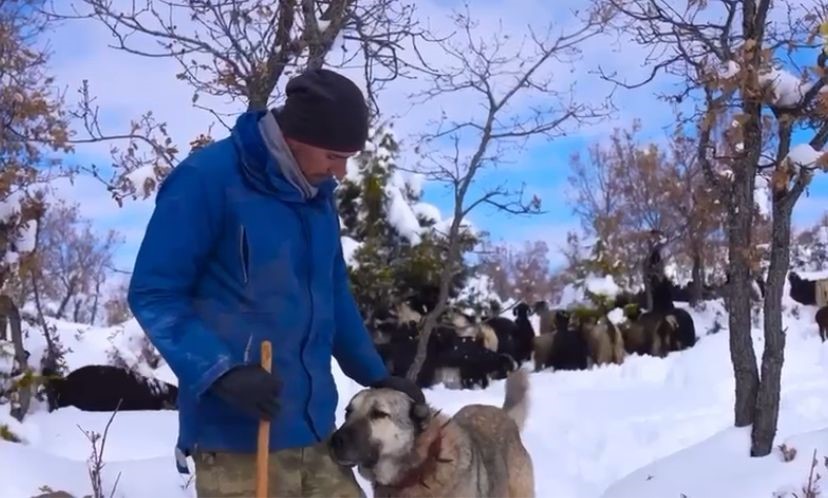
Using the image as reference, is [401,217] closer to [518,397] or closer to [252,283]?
[518,397]

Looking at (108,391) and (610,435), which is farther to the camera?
(108,391)

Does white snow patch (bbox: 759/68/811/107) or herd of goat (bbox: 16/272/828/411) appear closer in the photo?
white snow patch (bbox: 759/68/811/107)

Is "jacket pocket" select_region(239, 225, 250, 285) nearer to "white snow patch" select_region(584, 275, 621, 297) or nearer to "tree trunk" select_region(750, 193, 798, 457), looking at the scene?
"tree trunk" select_region(750, 193, 798, 457)

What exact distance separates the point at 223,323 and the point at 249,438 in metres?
0.33

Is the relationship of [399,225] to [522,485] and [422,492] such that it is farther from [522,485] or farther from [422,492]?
[422,492]

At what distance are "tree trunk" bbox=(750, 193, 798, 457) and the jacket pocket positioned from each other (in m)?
7.08

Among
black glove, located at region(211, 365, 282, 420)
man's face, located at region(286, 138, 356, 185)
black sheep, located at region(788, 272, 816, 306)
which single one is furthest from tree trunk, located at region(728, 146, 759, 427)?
black sheep, located at region(788, 272, 816, 306)

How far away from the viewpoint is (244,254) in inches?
121

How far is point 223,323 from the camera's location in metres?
3.09

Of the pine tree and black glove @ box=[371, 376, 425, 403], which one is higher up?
the pine tree

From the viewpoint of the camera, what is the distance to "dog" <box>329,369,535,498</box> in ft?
13.4

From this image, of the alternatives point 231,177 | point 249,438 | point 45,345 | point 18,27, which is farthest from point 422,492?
point 45,345

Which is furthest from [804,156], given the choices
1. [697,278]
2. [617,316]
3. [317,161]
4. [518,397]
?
[697,278]

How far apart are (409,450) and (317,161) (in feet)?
5.30
